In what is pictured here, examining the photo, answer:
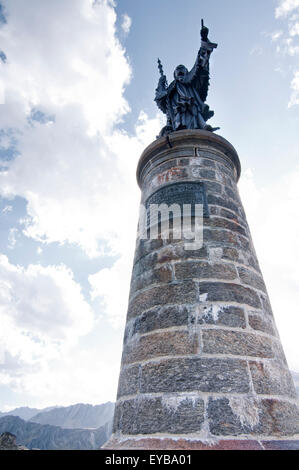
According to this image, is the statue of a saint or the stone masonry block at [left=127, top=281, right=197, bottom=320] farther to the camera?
the statue of a saint

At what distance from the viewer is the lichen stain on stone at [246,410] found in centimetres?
178

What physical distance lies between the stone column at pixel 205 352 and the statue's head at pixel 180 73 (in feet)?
8.63

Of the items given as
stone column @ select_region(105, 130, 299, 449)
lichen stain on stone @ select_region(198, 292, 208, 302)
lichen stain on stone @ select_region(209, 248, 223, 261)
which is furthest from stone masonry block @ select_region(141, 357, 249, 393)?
lichen stain on stone @ select_region(209, 248, 223, 261)

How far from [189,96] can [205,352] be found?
13.7 feet

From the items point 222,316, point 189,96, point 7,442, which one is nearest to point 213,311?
point 222,316

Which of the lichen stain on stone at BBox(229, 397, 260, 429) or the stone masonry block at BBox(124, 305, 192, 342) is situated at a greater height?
the stone masonry block at BBox(124, 305, 192, 342)

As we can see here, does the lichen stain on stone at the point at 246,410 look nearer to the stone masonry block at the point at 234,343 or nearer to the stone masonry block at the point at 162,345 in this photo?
the stone masonry block at the point at 234,343

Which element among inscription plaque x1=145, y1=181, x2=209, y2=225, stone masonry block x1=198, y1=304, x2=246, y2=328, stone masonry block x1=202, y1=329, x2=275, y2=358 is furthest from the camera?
inscription plaque x1=145, y1=181, x2=209, y2=225

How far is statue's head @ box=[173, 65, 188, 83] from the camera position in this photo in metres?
4.83

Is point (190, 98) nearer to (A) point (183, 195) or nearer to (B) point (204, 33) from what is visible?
(B) point (204, 33)

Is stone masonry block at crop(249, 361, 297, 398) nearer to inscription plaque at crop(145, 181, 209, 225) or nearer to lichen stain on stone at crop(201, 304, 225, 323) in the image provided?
lichen stain on stone at crop(201, 304, 225, 323)

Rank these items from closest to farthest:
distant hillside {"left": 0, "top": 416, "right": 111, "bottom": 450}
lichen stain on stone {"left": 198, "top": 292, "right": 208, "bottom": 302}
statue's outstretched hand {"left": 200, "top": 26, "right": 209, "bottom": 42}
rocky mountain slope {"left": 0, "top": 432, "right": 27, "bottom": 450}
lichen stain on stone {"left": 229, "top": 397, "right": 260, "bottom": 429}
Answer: lichen stain on stone {"left": 229, "top": 397, "right": 260, "bottom": 429} < lichen stain on stone {"left": 198, "top": 292, "right": 208, "bottom": 302} < rocky mountain slope {"left": 0, "top": 432, "right": 27, "bottom": 450} < statue's outstretched hand {"left": 200, "top": 26, "right": 209, "bottom": 42} < distant hillside {"left": 0, "top": 416, "right": 111, "bottom": 450}

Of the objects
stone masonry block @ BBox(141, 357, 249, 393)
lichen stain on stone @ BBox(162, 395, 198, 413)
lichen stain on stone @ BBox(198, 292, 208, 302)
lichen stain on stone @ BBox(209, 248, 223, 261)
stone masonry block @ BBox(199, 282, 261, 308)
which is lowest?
lichen stain on stone @ BBox(162, 395, 198, 413)

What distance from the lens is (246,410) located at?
182cm
